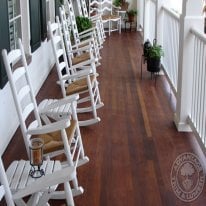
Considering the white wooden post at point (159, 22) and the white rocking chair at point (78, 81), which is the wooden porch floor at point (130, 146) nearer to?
the white rocking chair at point (78, 81)

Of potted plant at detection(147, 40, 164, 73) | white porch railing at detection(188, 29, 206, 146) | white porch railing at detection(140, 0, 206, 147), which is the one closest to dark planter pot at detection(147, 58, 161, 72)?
potted plant at detection(147, 40, 164, 73)

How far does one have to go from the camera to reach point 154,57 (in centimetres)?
581

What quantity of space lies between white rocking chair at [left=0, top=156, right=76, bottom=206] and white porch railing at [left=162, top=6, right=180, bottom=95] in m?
2.85

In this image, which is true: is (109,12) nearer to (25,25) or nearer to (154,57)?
(154,57)

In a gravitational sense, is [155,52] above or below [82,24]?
below

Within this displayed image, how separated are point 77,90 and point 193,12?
52.9 inches

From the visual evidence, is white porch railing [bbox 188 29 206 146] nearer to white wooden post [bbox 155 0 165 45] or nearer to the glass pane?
the glass pane

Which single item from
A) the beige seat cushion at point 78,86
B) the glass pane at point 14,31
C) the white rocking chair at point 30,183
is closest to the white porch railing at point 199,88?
the beige seat cushion at point 78,86

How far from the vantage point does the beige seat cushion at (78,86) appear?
427 cm

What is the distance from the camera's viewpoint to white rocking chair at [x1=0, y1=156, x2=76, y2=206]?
1988mm

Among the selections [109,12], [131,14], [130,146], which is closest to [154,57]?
[130,146]

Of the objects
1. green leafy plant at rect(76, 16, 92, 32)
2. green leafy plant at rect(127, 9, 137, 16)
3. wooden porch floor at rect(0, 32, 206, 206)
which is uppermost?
green leafy plant at rect(76, 16, 92, 32)

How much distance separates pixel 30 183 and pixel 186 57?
90.6 inches

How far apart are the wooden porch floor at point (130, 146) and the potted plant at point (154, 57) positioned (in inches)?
7.8
